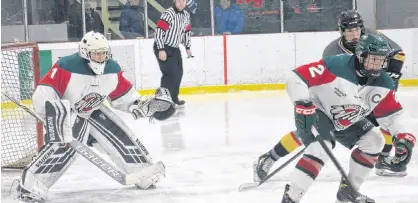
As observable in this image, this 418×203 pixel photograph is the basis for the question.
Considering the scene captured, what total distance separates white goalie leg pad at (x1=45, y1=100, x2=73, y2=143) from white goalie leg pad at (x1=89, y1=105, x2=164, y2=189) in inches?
13.6

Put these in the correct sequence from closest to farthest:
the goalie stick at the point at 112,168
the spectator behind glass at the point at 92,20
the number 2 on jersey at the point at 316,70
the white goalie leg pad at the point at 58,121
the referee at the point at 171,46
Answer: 1. the number 2 on jersey at the point at 316,70
2. the white goalie leg pad at the point at 58,121
3. the goalie stick at the point at 112,168
4. the referee at the point at 171,46
5. the spectator behind glass at the point at 92,20

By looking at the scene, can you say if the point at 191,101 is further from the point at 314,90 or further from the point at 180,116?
the point at 314,90

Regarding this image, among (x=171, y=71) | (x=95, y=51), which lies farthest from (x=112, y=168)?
(x=171, y=71)

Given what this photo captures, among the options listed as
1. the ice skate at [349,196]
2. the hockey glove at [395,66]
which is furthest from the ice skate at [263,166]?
the hockey glove at [395,66]

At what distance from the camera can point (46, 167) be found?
3.81 metres

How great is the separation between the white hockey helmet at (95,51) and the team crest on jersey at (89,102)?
137 mm

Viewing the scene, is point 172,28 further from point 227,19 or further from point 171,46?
point 227,19

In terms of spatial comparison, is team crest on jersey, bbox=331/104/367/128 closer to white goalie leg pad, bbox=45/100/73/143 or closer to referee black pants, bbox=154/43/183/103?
white goalie leg pad, bbox=45/100/73/143

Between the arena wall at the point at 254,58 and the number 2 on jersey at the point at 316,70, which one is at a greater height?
the number 2 on jersey at the point at 316,70

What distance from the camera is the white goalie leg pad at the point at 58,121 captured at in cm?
357

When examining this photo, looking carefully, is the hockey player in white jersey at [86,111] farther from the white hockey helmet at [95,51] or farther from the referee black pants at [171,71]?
the referee black pants at [171,71]

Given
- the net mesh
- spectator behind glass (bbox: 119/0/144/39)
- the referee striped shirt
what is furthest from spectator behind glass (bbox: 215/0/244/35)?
the net mesh

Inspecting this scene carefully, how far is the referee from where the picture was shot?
7.18 metres

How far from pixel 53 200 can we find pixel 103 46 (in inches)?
30.0
